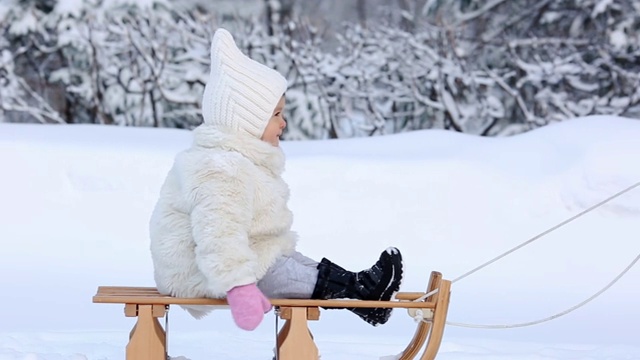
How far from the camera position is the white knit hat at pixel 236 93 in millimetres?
3180

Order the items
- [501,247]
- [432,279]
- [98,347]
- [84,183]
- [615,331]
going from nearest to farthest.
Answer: [432,279] < [98,347] < [615,331] < [501,247] < [84,183]

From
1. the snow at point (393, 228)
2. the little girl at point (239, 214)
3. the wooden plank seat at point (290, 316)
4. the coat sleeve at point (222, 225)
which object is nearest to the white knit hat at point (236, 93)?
the little girl at point (239, 214)

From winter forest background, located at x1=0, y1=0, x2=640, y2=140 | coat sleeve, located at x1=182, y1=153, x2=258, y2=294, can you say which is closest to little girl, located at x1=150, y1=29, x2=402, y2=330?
coat sleeve, located at x1=182, y1=153, x2=258, y2=294

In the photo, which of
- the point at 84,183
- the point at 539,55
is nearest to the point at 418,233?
the point at 84,183

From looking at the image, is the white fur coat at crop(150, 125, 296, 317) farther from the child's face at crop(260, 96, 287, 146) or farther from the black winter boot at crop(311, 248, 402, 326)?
the black winter boot at crop(311, 248, 402, 326)

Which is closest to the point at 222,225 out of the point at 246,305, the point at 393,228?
the point at 246,305

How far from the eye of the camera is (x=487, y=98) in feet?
29.3

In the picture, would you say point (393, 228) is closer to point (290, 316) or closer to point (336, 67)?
point (290, 316)

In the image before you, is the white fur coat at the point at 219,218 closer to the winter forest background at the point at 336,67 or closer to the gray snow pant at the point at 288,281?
the gray snow pant at the point at 288,281

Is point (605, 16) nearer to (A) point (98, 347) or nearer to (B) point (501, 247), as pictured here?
(B) point (501, 247)

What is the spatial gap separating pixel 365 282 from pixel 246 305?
1.36 feet

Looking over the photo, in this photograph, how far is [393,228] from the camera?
237 inches

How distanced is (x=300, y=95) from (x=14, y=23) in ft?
7.85

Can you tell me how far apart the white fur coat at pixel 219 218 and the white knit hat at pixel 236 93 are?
0.05 metres
